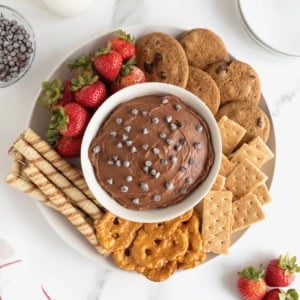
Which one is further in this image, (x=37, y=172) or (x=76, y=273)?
(x=76, y=273)

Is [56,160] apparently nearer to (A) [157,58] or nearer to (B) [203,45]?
(A) [157,58]

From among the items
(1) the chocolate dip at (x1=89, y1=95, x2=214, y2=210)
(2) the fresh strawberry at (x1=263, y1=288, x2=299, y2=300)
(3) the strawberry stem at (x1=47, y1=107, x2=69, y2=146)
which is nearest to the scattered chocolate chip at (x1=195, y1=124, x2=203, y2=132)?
(1) the chocolate dip at (x1=89, y1=95, x2=214, y2=210)

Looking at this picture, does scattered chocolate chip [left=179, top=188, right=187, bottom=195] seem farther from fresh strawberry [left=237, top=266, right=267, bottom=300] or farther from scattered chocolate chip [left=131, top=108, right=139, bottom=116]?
fresh strawberry [left=237, top=266, right=267, bottom=300]

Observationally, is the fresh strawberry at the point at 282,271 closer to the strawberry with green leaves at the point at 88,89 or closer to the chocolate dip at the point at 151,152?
the chocolate dip at the point at 151,152

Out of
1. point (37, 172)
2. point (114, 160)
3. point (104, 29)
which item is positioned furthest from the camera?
point (104, 29)

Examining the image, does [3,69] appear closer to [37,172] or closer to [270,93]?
[37,172]

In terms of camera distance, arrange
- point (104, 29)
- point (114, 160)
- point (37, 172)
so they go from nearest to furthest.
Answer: point (114, 160), point (37, 172), point (104, 29)

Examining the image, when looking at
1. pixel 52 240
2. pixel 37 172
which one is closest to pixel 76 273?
pixel 52 240
